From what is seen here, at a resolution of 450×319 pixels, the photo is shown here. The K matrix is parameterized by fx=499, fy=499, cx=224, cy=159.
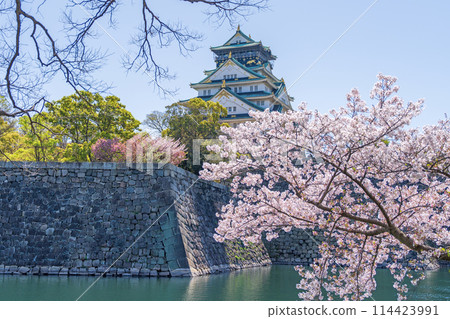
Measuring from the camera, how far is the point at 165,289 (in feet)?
30.8

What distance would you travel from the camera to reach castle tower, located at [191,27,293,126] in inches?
1283

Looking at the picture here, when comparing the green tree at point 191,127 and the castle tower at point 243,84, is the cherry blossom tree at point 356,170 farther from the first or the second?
the castle tower at point 243,84

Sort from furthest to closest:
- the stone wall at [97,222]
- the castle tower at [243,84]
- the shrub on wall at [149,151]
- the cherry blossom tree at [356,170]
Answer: the castle tower at [243,84] < the shrub on wall at [149,151] < the stone wall at [97,222] < the cherry blossom tree at [356,170]

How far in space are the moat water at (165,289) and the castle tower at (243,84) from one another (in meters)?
20.9

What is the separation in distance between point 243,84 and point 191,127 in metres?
14.0

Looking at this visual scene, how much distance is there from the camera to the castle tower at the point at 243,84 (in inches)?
1283

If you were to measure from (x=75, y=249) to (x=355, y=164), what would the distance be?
8.37m

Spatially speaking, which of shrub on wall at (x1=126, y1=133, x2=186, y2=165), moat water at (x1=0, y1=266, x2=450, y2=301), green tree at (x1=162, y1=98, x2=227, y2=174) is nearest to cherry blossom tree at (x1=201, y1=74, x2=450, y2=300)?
moat water at (x1=0, y1=266, x2=450, y2=301)

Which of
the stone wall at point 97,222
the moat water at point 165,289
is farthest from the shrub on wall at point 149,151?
the moat water at point 165,289

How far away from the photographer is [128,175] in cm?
1252

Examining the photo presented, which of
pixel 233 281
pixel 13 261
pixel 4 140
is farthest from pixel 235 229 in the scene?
pixel 4 140

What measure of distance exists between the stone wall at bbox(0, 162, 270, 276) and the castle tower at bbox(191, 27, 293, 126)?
19.5 metres

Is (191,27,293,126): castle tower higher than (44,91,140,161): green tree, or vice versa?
(191,27,293,126): castle tower

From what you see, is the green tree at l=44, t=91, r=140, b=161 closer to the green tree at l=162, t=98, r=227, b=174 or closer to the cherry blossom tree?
the green tree at l=162, t=98, r=227, b=174
